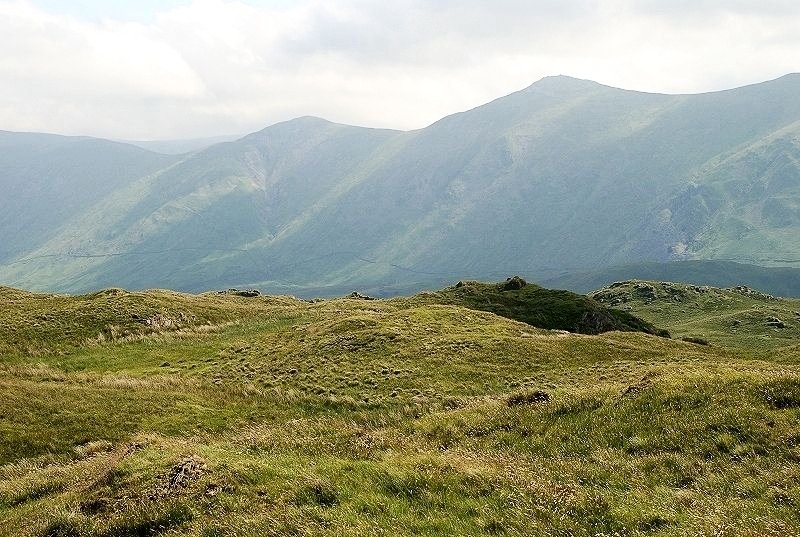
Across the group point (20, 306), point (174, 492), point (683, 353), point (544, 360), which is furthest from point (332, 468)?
point (20, 306)

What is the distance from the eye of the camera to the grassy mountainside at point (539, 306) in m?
73.1

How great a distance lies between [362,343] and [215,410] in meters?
16.9

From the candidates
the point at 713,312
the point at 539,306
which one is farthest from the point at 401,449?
the point at 713,312

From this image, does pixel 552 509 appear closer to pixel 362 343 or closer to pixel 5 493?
pixel 5 493

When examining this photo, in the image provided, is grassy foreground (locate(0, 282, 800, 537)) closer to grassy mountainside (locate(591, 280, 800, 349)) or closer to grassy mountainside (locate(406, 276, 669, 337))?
grassy mountainside (locate(406, 276, 669, 337))

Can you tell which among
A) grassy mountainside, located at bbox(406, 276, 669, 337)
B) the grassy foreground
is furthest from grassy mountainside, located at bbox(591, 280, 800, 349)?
the grassy foreground

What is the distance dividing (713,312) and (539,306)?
233 ft

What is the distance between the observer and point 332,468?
1648 centimetres

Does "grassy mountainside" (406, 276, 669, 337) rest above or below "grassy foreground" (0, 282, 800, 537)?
below

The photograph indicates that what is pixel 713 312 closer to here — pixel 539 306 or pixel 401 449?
pixel 539 306

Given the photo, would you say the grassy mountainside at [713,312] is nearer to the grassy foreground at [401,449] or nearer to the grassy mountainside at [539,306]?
the grassy mountainside at [539,306]

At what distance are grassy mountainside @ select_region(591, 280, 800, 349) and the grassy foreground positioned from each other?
6089cm

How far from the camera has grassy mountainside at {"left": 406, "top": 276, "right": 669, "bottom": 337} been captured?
240ft

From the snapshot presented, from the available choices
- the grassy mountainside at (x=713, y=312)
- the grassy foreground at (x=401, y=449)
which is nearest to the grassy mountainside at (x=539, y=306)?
the grassy mountainside at (x=713, y=312)
